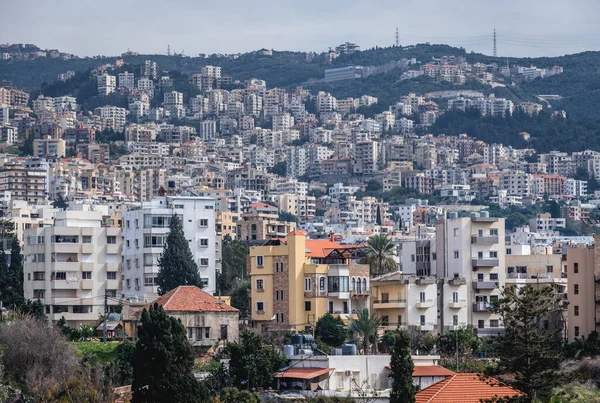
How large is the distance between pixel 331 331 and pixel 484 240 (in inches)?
602

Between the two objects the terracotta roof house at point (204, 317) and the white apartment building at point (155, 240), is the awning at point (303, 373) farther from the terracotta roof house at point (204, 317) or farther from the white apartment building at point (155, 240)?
the white apartment building at point (155, 240)

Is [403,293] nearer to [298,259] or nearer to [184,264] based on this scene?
[298,259]

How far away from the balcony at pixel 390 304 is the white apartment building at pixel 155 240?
1345 cm

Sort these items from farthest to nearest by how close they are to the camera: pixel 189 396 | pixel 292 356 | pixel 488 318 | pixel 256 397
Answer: pixel 488 318 → pixel 292 356 → pixel 256 397 → pixel 189 396

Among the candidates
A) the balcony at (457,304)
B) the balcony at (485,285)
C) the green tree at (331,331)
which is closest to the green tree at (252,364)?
the green tree at (331,331)

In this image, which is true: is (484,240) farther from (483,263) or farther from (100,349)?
(100,349)

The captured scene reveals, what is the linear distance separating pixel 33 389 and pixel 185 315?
15.1 meters

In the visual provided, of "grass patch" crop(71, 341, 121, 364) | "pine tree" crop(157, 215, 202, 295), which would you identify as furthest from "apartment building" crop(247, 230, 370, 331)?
"grass patch" crop(71, 341, 121, 364)

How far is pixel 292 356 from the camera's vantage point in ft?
188

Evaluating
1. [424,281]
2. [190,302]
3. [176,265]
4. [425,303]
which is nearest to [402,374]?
[190,302]

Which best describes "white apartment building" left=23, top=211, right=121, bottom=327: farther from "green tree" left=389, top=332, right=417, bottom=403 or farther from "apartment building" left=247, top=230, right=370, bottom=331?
"green tree" left=389, top=332, right=417, bottom=403

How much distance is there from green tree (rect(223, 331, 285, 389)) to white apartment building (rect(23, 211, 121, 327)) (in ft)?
88.4

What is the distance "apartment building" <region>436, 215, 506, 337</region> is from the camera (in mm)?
78250

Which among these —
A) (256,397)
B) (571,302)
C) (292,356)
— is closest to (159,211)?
(571,302)
